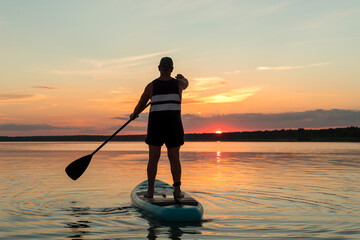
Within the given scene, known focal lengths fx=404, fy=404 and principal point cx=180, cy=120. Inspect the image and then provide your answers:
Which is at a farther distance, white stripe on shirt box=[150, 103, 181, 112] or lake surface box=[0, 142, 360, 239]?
white stripe on shirt box=[150, 103, 181, 112]

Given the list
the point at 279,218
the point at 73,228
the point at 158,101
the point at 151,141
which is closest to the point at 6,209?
the point at 73,228

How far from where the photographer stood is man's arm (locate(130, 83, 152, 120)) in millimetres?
7238

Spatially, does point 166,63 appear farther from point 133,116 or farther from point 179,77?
point 133,116

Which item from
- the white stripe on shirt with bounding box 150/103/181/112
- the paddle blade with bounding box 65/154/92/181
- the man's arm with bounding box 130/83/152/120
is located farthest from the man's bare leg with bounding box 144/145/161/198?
the paddle blade with bounding box 65/154/92/181

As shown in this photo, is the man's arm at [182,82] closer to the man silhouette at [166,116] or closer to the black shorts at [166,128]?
the man silhouette at [166,116]

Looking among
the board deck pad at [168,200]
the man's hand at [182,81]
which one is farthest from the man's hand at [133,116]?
the board deck pad at [168,200]

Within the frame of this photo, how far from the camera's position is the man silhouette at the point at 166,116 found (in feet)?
22.8

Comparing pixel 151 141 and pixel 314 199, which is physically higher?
pixel 151 141

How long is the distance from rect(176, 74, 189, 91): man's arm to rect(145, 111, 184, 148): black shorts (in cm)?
53

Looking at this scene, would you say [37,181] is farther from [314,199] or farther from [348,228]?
[348,228]

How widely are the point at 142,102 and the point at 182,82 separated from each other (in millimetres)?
853

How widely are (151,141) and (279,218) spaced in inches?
98.6

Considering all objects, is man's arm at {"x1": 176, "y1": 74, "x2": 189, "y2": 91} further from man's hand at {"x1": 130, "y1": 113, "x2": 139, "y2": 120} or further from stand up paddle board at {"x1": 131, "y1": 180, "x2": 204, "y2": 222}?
stand up paddle board at {"x1": 131, "y1": 180, "x2": 204, "y2": 222}

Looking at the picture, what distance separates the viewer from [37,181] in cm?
1223
